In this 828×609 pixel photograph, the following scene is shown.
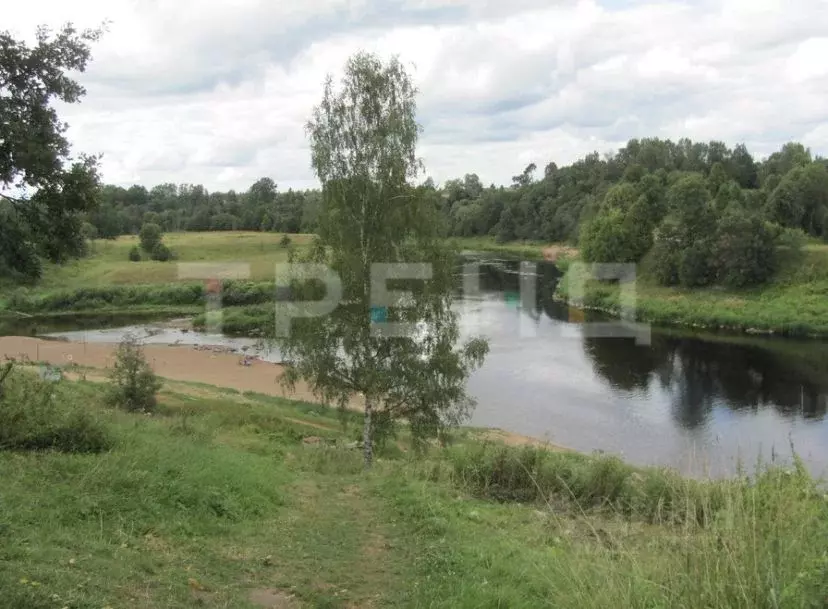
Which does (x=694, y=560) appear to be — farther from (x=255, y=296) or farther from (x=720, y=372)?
(x=255, y=296)

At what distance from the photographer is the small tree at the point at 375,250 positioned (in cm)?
1458

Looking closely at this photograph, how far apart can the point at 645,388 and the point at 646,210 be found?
38240 mm

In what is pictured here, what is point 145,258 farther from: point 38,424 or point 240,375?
point 38,424

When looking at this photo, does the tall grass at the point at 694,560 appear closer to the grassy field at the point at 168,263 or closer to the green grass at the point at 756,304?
the green grass at the point at 756,304

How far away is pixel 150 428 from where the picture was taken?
12938mm

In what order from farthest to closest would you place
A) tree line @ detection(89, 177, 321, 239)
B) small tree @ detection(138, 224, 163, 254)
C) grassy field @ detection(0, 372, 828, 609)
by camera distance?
tree line @ detection(89, 177, 321, 239) < small tree @ detection(138, 224, 163, 254) < grassy field @ detection(0, 372, 828, 609)

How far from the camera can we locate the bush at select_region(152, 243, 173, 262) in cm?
7694

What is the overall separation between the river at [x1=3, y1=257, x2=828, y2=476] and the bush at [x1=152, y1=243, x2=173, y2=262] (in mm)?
27276

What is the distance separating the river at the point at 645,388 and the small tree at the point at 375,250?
286 inches

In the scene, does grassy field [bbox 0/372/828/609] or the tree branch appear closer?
grassy field [bbox 0/372/828/609]

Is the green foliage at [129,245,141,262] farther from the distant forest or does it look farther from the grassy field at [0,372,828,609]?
the grassy field at [0,372,828,609]

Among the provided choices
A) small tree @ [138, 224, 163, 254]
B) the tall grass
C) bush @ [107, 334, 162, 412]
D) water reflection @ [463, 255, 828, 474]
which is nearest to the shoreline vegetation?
small tree @ [138, 224, 163, 254]

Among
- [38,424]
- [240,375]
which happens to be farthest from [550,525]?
[240,375]

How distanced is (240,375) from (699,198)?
1640 inches
